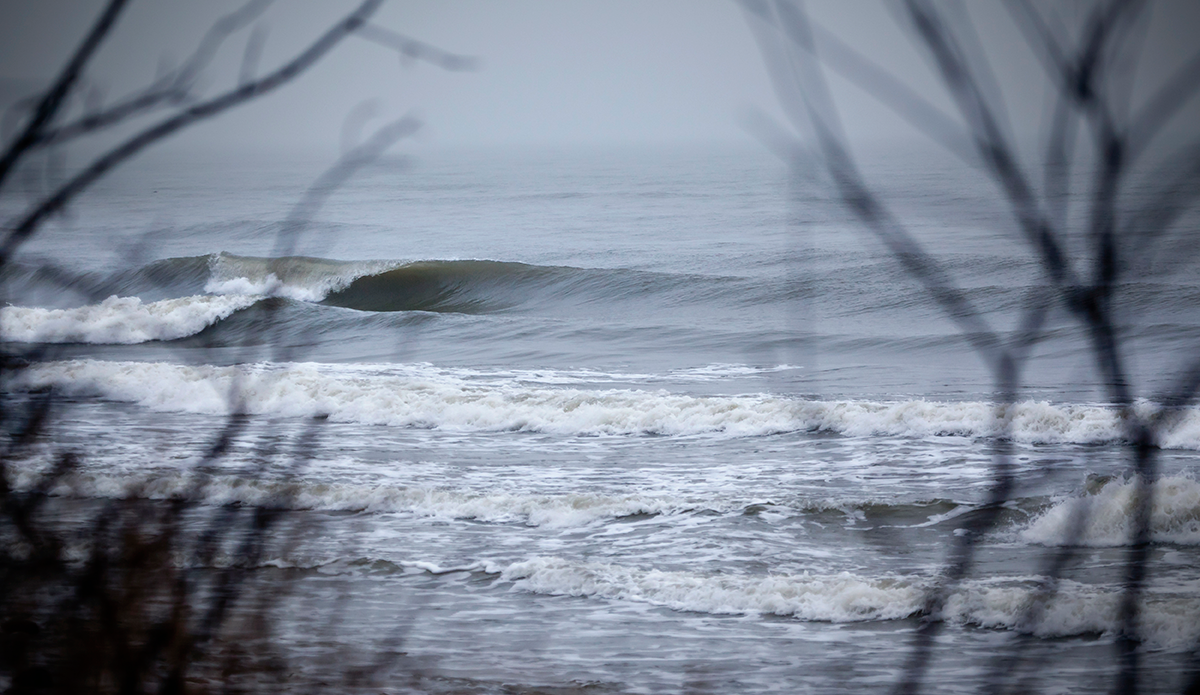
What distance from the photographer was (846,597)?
6094 mm

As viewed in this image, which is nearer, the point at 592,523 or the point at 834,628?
the point at 834,628

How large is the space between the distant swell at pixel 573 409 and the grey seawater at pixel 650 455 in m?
0.05

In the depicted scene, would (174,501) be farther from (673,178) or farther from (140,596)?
(673,178)

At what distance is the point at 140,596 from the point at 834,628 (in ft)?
16.8

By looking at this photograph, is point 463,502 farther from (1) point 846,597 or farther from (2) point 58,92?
(2) point 58,92

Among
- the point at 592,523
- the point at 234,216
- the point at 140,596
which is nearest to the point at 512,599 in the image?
the point at 592,523

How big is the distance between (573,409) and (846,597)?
20.5 ft

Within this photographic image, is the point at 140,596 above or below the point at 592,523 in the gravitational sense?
above

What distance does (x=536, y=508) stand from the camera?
812 centimetres

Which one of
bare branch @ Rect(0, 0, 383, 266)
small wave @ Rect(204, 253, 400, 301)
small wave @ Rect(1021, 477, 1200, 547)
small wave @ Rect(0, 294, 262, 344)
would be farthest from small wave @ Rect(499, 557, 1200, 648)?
small wave @ Rect(204, 253, 400, 301)

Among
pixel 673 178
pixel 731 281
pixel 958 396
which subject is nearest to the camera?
pixel 958 396

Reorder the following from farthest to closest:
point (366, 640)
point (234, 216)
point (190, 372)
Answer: point (234, 216) → point (190, 372) → point (366, 640)

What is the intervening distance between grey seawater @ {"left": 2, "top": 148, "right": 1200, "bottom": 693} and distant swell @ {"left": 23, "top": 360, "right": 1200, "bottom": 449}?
0.05 m

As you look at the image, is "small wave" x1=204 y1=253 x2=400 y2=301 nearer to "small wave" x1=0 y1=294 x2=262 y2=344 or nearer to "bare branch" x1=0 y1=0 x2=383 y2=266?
"small wave" x1=0 y1=294 x2=262 y2=344
